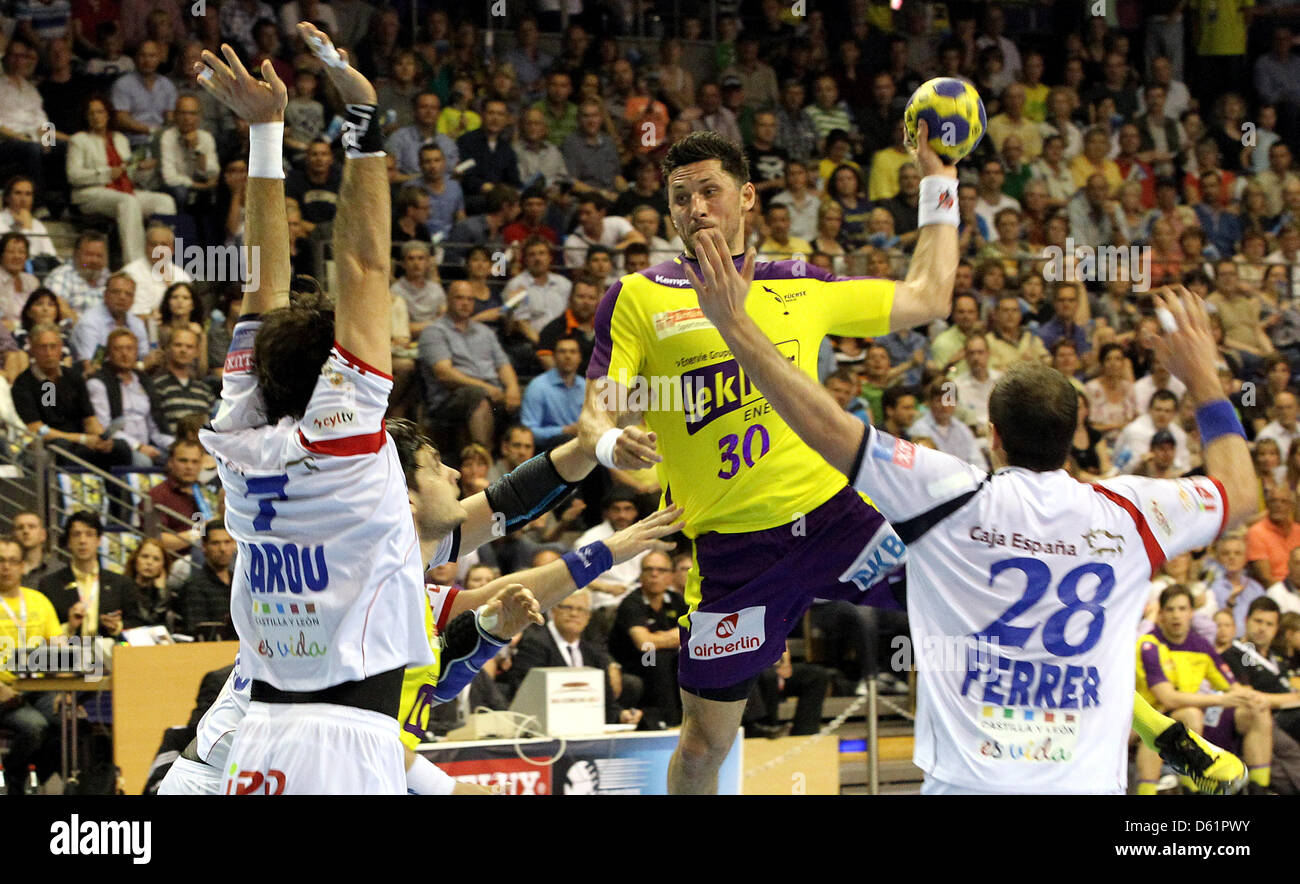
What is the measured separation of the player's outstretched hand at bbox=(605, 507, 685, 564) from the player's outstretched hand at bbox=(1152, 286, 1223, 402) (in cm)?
200

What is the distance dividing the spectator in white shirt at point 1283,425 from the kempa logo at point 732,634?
8.84 m

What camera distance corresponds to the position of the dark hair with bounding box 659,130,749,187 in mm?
6445

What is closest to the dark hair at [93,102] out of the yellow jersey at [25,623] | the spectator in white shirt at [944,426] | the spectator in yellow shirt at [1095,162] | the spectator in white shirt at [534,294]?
the spectator in white shirt at [534,294]

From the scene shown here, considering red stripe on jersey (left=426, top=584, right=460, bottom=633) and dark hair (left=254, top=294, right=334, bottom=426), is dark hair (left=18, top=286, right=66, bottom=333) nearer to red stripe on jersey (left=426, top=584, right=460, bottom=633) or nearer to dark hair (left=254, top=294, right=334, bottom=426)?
red stripe on jersey (left=426, top=584, right=460, bottom=633)

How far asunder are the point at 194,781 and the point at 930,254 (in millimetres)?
3325

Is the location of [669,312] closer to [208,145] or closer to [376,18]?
[208,145]

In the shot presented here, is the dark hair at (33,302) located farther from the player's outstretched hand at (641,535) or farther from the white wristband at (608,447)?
the player's outstretched hand at (641,535)

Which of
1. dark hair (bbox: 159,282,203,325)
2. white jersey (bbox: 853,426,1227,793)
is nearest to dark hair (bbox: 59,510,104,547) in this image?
dark hair (bbox: 159,282,203,325)

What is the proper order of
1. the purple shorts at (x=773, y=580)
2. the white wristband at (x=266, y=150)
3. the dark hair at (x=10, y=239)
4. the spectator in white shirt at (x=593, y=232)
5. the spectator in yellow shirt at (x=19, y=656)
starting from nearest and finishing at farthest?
the white wristband at (x=266, y=150), the purple shorts at (x=773, y=580), the spectator in yellow shirt at (x=19, y=656), the dark hair at (x=10, y=239), the spectator in white shirt at (x=593, y=232)

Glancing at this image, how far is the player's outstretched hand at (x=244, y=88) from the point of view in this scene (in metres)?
4.62

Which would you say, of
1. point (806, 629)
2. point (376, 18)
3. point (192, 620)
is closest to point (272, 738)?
point (192, 620)

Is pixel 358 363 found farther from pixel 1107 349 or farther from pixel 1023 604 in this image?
pixel 1107 349

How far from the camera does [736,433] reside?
20.6ft

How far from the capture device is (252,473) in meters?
4.15
